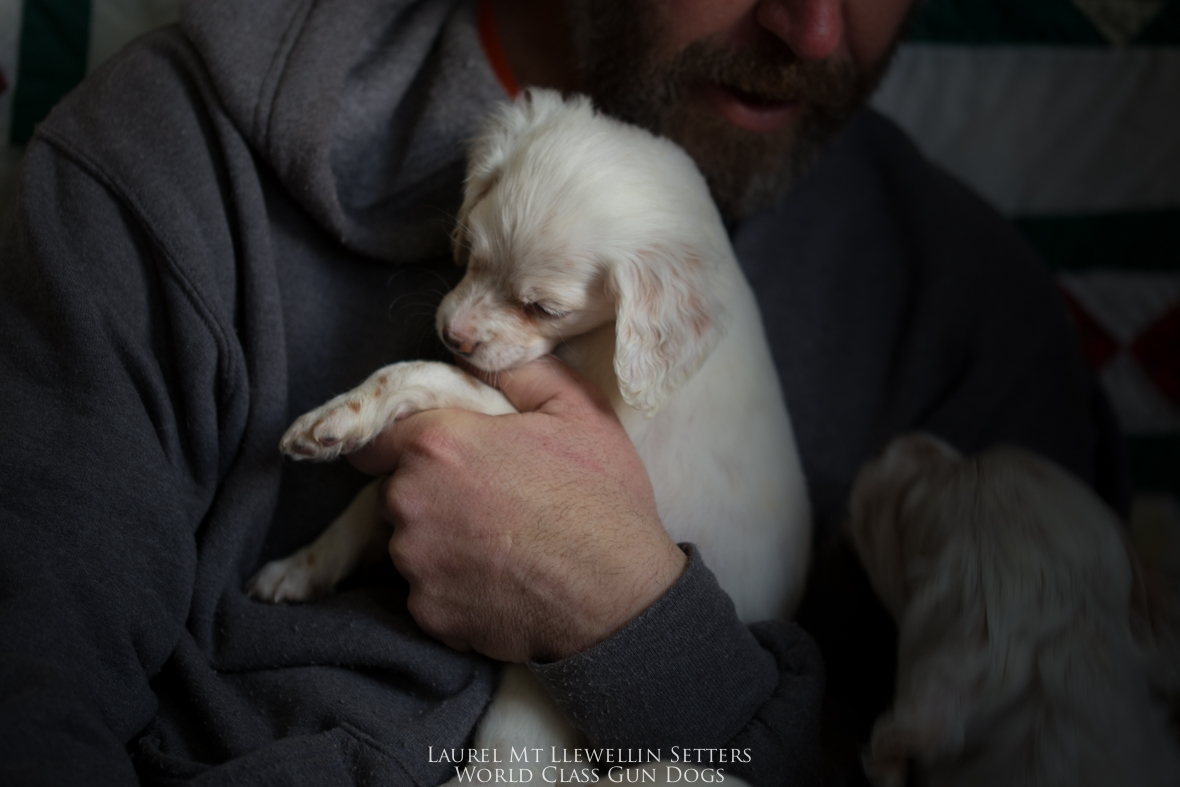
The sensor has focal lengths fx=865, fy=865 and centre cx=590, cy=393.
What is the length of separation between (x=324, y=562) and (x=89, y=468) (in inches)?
13.5

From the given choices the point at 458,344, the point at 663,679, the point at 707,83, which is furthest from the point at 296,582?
the point at 707,83

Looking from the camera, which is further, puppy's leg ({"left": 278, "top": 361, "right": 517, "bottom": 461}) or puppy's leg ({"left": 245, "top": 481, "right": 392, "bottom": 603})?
puppy's leg ({"left": 245, "top": 481, "right": 392, "bottom": 603})

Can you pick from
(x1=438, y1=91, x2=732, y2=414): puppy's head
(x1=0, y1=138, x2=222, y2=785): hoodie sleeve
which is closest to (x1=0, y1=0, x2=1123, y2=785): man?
(x1=0, y1=138, x2=222, y2=785): hoodie sleeve

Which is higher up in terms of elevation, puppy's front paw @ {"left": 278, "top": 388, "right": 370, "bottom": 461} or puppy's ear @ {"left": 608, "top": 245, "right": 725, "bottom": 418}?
puppy's ear @ {"left": 608, "top": 245, "right": 725, "bottom": 418}

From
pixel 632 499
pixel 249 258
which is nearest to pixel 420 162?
pixel 249 258

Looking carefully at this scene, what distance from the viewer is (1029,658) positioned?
1.04 m

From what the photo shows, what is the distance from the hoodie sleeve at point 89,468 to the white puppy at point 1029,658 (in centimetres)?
91

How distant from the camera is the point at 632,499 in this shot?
118cm

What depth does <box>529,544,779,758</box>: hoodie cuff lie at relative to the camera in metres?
1.05

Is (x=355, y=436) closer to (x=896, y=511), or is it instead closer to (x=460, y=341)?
(x=460, y=341)

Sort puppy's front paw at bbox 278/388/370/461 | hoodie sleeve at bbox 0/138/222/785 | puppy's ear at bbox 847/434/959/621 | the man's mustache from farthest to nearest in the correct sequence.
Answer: the man's mustache < puppy's ear at bbox 847/434/959/621 < puppy's front paw at bbox 278/388/370/461 < hoodie sleeve at bbox 0/138/222/785

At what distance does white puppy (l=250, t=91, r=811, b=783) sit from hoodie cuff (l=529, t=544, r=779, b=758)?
0.34 ft

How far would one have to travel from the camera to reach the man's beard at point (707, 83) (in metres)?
1.38

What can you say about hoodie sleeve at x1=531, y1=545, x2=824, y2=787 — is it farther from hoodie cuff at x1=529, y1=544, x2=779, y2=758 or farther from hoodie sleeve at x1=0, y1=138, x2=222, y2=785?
hoodie sleeve at x1=0, y1=138, x2=222, y2=785
